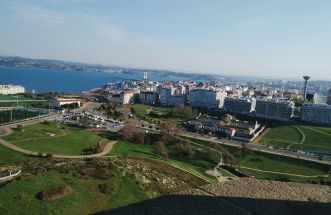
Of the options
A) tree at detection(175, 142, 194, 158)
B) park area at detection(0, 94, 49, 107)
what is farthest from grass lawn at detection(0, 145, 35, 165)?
park area at detection(0, 94, 49, 107)

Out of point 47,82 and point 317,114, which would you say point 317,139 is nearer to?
point 317,114

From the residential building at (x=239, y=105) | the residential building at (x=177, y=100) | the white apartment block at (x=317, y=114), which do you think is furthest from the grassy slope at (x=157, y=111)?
the white apartment block at (x=317, y=114)

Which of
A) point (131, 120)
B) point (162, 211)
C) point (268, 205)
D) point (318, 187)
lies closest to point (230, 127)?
point (131, 120)

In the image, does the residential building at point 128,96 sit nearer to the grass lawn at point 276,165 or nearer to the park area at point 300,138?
the park area at point 300,138

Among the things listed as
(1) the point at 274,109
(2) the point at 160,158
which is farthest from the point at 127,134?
(1) the point at 274,109

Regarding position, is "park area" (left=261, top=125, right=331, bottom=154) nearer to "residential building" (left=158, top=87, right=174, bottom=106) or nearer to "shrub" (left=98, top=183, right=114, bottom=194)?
"residential building" (left=158, top=87, right=174, bottom=106)
